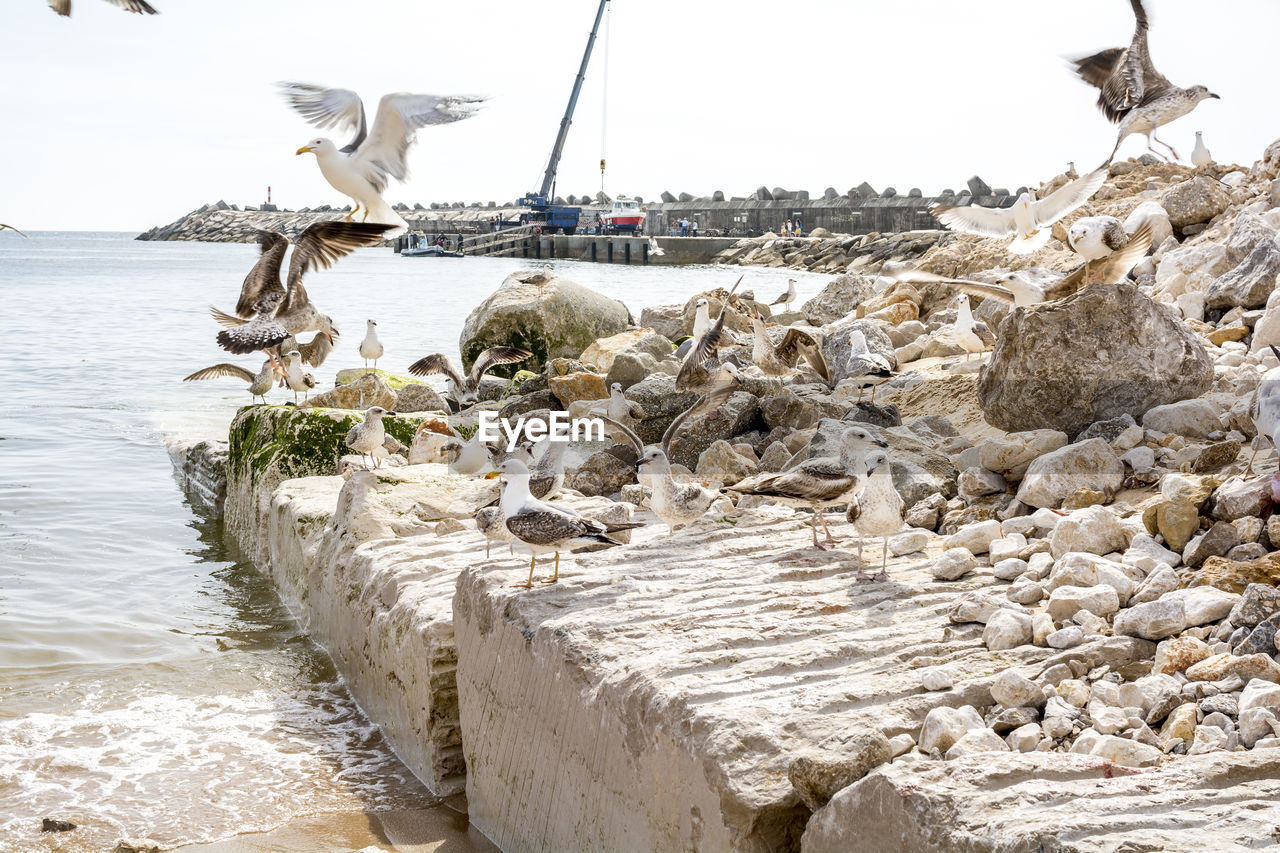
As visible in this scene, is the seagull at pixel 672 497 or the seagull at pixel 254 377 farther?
the seagull at pixel 254 377

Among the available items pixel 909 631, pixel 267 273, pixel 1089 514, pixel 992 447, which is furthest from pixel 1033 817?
pixel 267 273

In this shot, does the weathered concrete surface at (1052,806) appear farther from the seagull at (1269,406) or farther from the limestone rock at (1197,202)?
the limestone rock at (1197,202)

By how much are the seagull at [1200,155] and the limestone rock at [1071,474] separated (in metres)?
11.0

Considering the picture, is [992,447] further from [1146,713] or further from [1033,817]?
[1033,817]

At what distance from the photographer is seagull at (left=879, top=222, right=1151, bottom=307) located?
23.7 ft

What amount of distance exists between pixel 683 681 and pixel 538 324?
443 inches

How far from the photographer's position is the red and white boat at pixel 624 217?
6656 cm

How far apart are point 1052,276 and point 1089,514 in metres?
4.73

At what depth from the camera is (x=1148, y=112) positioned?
1052 cm

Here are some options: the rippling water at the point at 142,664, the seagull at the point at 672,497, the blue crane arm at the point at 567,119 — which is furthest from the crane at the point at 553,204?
the seagull at the point at 672,497

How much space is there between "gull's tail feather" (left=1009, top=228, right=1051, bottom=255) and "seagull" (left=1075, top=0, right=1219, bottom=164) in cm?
102

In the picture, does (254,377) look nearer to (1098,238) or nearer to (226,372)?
(226,372)

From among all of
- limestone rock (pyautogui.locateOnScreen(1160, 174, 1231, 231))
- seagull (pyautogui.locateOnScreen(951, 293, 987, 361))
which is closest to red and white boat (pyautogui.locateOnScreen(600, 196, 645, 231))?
limestone rock (pyautogui.locateOnScreen(1160, 174, 1231, 231))

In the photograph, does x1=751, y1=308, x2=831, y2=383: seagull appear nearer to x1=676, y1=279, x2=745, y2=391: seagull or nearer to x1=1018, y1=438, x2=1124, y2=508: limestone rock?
x1=676, y1=279, x2=745, y2=391: seagull
